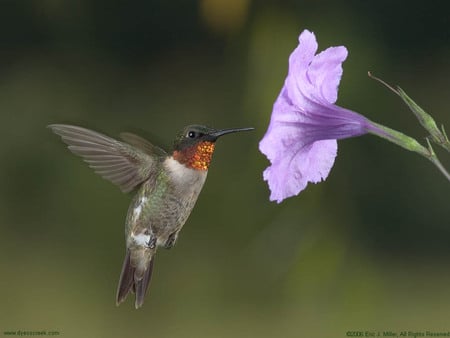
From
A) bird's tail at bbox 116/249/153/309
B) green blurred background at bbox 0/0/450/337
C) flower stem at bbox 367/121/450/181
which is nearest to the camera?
flower stem at bbox 367/121/450/181

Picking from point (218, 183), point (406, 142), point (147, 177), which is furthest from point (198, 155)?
point (218, 183)

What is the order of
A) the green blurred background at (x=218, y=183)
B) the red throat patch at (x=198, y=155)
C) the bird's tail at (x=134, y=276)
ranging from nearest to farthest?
the red throat patch at (x=198, y=155)
the bird's tail at (x=134, y=276)
the green blurred background at (x=218, y=183)

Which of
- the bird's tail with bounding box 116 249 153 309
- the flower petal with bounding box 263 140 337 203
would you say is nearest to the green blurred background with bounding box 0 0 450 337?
the bird's tail with bounding box 116 249 153 309

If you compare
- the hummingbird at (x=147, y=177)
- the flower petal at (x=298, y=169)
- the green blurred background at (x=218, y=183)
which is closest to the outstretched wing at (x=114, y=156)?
the hummingbird at (x=147, y=177)

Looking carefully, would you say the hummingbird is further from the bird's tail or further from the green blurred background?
the green blurred background

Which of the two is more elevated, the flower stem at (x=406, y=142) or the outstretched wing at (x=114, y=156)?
the outstretched wing at (x=114, y=156)

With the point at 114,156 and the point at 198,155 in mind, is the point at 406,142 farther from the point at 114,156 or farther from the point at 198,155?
the point at 114,156

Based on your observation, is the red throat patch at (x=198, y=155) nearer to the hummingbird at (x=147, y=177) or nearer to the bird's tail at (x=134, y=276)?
the hummingbird at (x=147, y=177)
